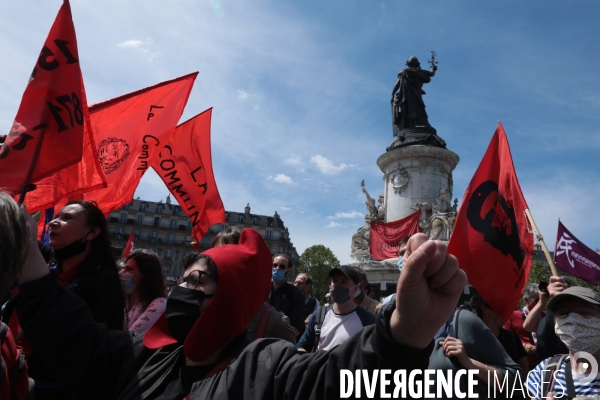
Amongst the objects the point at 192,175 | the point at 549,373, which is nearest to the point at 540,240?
the point at 549,373

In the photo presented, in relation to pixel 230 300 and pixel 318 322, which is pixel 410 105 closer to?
pixel 318 322

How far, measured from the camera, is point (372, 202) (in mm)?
23875

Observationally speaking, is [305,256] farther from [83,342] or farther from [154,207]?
[83,342]

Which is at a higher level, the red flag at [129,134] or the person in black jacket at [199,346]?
the red flag at [129,134]

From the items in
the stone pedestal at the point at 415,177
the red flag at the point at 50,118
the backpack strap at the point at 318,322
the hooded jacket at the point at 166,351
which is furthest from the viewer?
the stone pedestal at the point at 415,177

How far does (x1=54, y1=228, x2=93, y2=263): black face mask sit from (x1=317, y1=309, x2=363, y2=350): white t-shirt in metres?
2.46

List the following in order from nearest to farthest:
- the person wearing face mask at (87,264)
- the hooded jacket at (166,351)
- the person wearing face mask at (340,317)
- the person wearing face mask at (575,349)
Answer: the hooded jacket at (166,351)
the person wearing face mask at (87,264)
the person wearing face mask at (575,349)
the person wearing face mask at (340,317)

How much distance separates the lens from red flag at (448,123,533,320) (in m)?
3.82

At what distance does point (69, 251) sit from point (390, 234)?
17.2 m

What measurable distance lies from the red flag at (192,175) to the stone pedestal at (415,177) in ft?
48.4

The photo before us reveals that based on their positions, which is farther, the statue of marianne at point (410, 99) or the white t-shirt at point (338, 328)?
the statue of marianne at point (410, 99)

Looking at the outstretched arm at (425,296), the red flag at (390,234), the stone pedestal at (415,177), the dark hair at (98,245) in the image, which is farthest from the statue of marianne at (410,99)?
the outstretched arm at (425,296)

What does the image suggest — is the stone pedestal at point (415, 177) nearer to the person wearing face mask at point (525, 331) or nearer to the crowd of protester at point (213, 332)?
the person wearing face mask at point (525, 331)

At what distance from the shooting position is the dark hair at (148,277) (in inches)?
160
